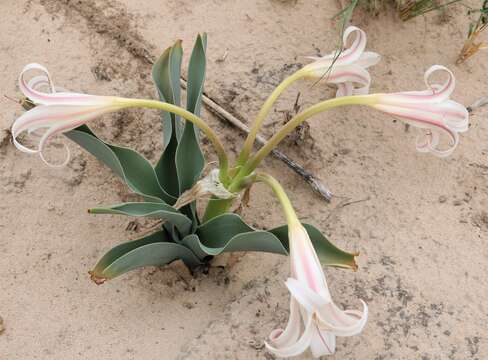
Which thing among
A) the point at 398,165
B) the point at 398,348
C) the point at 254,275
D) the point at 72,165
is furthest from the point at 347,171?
the point at 72,165

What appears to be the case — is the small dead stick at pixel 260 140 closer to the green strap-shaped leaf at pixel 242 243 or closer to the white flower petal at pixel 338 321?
the green strap-shaped leaf at pixel 242 243

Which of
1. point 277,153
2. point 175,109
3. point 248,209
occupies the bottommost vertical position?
point 248,209

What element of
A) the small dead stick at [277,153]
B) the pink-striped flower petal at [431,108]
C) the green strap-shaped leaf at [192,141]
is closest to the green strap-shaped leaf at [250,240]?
the green strap-shaped leaf at [192,141]

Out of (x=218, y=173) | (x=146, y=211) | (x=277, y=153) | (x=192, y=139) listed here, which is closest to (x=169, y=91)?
(x=192, y=139)

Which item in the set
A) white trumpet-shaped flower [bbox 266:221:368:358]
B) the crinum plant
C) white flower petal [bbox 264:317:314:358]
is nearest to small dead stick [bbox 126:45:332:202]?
the crinum plant

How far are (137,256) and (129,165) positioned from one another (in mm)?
272

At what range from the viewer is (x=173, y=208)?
1.53m

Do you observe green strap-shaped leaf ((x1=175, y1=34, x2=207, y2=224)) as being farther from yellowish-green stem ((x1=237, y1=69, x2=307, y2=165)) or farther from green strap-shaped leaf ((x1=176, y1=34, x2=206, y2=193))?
yellowish-green stem ((x1=237, y1=69, x2=307, y2=165))

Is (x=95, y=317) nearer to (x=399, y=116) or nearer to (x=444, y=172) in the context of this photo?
(x=399, y=116)

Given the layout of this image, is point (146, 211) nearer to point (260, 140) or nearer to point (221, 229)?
point (221, 229)

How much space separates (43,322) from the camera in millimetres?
1716

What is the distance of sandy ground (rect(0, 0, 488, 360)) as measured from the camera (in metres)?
1.68

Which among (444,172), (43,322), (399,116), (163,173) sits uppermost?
(399,116)

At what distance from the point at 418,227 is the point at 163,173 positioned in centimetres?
81
